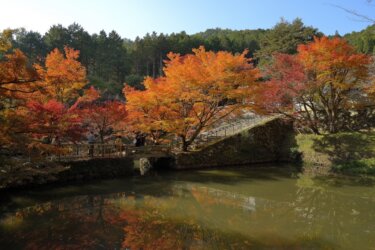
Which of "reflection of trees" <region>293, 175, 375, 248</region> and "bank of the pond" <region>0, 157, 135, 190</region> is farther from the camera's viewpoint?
"bank of the pond" <region>0, 157, 135, 190</region>

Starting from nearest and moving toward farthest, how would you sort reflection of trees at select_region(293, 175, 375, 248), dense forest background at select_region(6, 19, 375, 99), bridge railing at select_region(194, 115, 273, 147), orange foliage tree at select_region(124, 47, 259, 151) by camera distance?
reflection of trees at select_region(293, 175, 375, 248), orange foliage tree at select_region(124, 47, 259, 151), bridge railing at select_region(194, 115, 273, 147), dense forest background at select_region(6, 19, 375, 99)

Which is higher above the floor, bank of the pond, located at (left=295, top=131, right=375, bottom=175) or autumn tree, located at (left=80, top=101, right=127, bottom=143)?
autumn tree, located at (left=80, top=101, right=127, bottom=143)

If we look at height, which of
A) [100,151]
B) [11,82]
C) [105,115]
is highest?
[11,82]

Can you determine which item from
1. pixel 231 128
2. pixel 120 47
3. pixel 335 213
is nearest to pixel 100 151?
pixel 231 128

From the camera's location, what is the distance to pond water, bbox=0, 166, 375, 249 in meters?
9.53

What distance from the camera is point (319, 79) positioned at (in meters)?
21.4

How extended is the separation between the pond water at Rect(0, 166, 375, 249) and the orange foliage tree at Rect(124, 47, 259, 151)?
3.98 m

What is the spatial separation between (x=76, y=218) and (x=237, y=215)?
5628mm

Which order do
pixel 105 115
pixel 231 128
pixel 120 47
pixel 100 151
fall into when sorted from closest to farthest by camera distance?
pixel 100 151, pixel 105 115, pixel 231 128, pixel 120 47

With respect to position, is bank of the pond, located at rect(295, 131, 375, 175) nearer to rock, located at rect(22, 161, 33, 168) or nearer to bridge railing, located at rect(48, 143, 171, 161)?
bridge railing, located at rect(48, 143, 171, 161)

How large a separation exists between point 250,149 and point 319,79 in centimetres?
678

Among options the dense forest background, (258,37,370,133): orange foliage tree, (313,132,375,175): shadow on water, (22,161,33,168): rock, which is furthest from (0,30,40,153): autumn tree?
the dense forest background

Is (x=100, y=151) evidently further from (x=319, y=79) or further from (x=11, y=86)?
(x=319, y=79)

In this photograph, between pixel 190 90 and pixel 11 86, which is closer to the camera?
pixel 11 86
